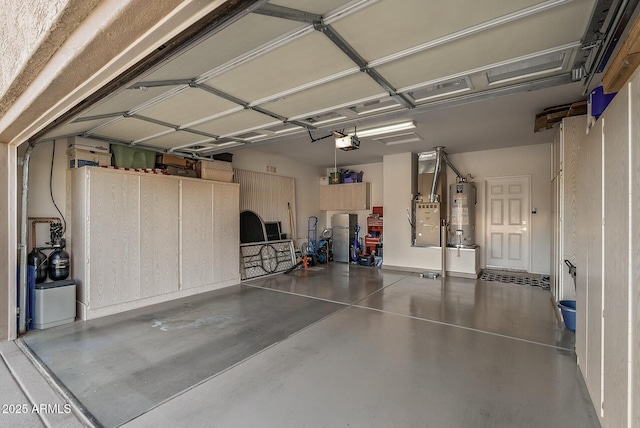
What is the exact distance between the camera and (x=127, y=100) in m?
2.79

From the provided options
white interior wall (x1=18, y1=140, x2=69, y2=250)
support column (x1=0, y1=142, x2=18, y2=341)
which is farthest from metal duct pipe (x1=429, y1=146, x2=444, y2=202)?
support column (x1=0, y1=142, x2=18, y2=341)

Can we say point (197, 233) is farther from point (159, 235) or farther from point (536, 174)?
point (536, 174)

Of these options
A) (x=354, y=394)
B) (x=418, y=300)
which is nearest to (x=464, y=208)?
(x=418, y=300)

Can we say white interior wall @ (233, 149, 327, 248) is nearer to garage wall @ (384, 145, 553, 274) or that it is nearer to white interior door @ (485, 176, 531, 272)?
garage wall @ (384, 145, 553, 274)

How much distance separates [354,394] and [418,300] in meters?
2.83

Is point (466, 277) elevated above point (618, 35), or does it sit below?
below

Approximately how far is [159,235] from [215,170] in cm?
161

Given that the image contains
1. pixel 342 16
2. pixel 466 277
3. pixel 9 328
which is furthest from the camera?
pixel 466 277

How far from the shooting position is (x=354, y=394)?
2273 mm

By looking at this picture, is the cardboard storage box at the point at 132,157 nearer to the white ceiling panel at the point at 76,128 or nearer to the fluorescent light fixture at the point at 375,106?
the white ceiling panel at the point at 76,128

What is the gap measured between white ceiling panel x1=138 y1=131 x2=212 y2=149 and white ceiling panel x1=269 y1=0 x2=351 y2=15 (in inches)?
117

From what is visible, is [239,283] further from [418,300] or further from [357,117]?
[357,117]

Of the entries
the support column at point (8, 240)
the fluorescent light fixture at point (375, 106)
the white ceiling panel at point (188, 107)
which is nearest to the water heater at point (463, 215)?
the fluorescent light fixture at point (375, 106)

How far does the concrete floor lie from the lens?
6.76 ft
